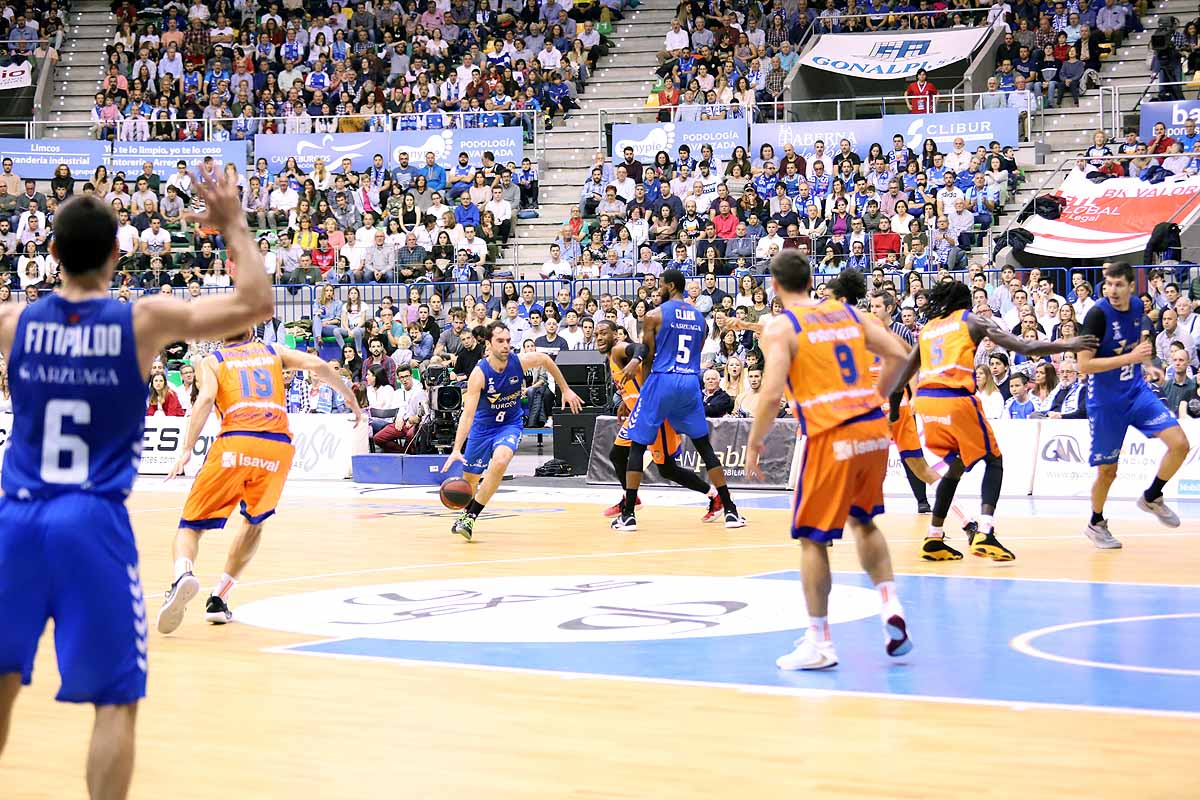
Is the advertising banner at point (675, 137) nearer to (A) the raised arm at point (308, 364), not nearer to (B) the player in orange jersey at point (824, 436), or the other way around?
(A) the raised arm at point (308, 364)

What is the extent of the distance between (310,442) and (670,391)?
8.82 meters

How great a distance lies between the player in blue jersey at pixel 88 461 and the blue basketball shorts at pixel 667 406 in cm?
977

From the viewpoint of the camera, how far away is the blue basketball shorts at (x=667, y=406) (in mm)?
13953

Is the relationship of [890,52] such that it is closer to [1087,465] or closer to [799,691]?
[1087,465]

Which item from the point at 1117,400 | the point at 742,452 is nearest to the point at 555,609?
the point at 1117,400

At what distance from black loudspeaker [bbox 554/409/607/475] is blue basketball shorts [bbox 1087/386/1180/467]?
9136 millimetres

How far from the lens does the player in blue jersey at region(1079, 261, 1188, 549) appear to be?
11.1m

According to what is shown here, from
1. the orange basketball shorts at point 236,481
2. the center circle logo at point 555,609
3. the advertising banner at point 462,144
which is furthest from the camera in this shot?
the advertising banner at point 462,144

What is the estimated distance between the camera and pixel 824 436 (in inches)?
280

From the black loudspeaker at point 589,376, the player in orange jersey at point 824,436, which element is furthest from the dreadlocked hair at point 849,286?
the black loudspeaker at point 589,376

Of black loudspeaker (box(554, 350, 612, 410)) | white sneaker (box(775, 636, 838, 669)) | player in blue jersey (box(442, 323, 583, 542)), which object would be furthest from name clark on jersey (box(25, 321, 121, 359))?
black loudspeaker (box(554, 350, 612, 410))

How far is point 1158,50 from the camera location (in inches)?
955

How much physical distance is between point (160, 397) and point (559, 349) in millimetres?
6234

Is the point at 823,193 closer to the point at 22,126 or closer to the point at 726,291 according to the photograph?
the point at 726,291
